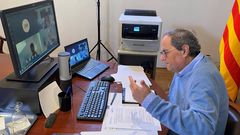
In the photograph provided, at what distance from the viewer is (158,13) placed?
336 centimetres

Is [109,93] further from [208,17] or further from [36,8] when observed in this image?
[208,17]

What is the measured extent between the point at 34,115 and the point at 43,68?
32cm

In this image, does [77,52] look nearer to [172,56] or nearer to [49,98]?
[49,98]

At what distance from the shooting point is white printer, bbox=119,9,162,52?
2.40m

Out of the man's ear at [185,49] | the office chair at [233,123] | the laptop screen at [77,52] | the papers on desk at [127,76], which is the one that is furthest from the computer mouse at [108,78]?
the office chair at [233,123]

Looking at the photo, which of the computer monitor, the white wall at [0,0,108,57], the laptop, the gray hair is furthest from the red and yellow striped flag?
the computer monitor

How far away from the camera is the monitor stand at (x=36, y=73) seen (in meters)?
1.24

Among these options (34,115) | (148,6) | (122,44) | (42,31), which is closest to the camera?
(34,115)

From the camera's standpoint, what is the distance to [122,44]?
2512mm

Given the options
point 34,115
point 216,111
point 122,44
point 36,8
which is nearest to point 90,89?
point 34,115

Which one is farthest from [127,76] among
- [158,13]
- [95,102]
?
[158,13]

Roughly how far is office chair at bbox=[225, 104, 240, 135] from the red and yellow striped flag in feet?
4.82

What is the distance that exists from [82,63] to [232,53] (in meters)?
1.58

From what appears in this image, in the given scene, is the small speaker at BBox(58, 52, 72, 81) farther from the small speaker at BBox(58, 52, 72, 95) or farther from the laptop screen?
the laptop screen
